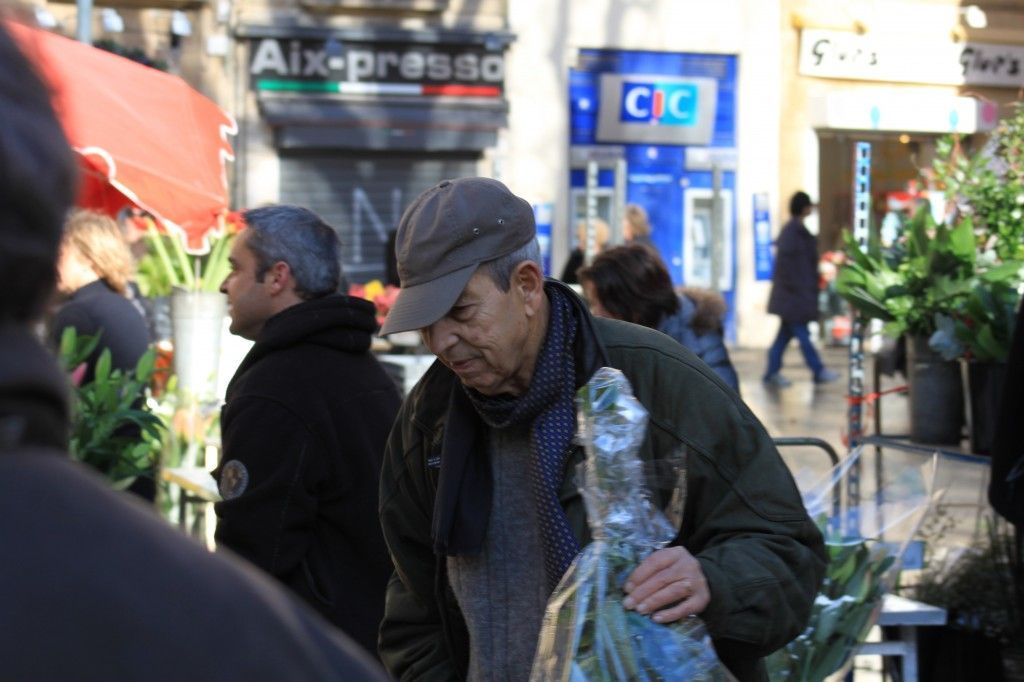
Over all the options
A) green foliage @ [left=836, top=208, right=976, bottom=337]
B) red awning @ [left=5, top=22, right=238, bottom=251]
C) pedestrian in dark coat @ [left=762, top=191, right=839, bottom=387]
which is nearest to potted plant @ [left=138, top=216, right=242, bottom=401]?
red awning @ [left=5, top=22, right=238, bottom=251]

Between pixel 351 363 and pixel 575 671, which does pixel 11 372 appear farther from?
pixel 351 363

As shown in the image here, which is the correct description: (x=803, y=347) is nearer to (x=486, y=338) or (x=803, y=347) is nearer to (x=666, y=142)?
(x=666, y=142)

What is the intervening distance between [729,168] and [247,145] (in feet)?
21.7

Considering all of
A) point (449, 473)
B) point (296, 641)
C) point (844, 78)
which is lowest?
point (449, 473)

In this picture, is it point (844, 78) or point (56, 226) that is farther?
point (844, 78)

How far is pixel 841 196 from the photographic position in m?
22.0

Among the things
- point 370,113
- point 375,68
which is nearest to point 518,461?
point 370,113

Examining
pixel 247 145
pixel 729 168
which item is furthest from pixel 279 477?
pixel 729 168

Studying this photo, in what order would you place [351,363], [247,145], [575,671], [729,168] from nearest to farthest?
[575,671], [351,363], [247,145], [729,168]

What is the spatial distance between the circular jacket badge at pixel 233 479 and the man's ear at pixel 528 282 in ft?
3.93

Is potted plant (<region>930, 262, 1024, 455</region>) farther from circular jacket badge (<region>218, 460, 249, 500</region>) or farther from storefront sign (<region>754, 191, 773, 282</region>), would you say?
storefront sign (<region>754, 191, 773, 282</region>)

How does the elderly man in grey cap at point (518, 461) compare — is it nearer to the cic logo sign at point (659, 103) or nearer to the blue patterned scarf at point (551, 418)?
the blue patterned scarf at point (551, 418)

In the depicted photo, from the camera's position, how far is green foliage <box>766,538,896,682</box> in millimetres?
3143

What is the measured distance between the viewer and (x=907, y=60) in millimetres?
22188
